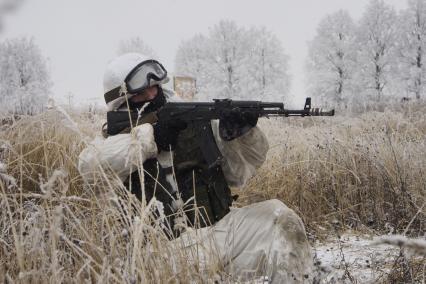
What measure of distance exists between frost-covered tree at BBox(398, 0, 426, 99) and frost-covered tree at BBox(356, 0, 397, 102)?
588mm

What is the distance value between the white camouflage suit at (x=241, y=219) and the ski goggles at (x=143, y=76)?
2.6 inches

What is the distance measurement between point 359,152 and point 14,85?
32.4 metres

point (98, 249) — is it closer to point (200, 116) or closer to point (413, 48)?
point (200, 116)

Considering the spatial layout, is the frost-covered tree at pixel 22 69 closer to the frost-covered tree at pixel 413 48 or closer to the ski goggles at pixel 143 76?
the frost-covered tree at pixel 413 48

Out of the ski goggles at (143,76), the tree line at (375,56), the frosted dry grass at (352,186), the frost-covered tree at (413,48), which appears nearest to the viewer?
the ski goggles at (143,76)

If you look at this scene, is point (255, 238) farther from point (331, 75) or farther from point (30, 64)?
point (30, 64)

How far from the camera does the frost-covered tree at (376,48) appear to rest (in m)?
31.5

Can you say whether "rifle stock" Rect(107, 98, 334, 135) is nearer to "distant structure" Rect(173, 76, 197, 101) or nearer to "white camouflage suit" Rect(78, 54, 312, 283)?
"white camouflage suit" Rect(78, 54, 312, 283)

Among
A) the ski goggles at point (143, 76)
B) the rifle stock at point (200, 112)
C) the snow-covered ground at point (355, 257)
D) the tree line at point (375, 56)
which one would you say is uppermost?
the tree line at point (375, 56)

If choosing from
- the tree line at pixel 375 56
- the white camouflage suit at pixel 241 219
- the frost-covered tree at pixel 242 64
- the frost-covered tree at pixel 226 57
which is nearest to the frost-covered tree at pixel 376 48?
the tree line at pixel 375 56

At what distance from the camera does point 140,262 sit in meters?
1.36

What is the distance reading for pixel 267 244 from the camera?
2293mm

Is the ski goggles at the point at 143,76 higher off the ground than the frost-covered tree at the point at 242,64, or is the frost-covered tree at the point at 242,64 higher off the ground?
the frost-covered tree at the point at 242,64

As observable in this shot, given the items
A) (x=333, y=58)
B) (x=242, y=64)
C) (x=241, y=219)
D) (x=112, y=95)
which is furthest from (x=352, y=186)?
(x=242, y=64)
